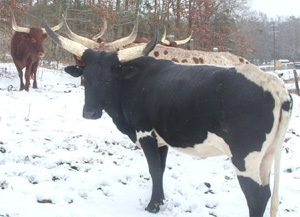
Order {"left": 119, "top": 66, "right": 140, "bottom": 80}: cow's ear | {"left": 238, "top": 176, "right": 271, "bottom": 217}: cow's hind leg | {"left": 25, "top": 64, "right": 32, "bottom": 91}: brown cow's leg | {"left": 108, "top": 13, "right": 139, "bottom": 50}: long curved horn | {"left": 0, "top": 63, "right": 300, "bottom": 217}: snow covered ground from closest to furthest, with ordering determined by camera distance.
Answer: {"left": 238, "top": 176, "right": 271, "bottom": 217}: cow's hind leg < {"left": 0, "top": 63, "right": 300, "bottom": 217}: snow covered ground < {"left": 119, "top": 66, "right": 140, "bottom": 80}: cow's ear < {"left": 108, "top": 13, "right": 139, "bottom": 50}: long curved horn < {"left": 25, "top": 64, "right": 32, "bottom": 91}: brown cow's leg

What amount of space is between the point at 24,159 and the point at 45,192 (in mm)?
1078

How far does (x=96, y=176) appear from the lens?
4.52m

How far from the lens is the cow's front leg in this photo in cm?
385

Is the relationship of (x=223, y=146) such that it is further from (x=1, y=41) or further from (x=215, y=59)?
(x=1, y=41)

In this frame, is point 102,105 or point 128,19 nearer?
point 102,105

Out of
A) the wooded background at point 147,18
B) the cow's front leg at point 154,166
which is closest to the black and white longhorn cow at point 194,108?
the cow's front leg at point 154,166

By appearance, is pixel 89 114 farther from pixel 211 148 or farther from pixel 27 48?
pixel 27 48

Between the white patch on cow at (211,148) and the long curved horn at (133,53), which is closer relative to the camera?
the white patch on cow at (211,148)

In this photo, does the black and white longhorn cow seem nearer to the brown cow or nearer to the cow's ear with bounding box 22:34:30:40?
the brown cow

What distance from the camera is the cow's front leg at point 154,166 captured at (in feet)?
12.6

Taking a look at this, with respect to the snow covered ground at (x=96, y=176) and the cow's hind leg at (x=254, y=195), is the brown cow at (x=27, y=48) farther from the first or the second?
the cow's hind leg at (x=254, y=195)

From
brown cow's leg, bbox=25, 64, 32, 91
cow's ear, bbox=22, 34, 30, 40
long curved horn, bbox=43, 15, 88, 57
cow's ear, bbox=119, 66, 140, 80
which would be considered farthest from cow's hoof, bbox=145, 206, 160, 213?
cow's ear, bbox=22, 34, 30, 40

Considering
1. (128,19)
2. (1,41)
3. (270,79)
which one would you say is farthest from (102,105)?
(128,19)

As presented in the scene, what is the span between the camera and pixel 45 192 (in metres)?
3.91
